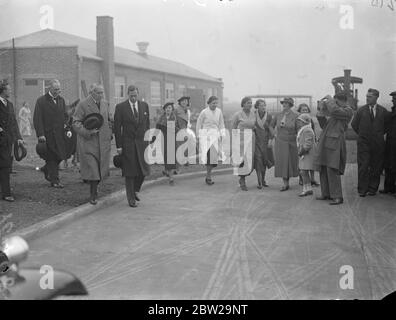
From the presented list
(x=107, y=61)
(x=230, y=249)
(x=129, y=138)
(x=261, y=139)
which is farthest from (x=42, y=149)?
(x=107, y=61)

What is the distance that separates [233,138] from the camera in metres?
9.23

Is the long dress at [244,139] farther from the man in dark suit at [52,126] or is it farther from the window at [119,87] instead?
the window at [119,87]

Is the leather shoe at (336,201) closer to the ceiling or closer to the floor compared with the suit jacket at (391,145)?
closer to the floor

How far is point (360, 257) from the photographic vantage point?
476cm

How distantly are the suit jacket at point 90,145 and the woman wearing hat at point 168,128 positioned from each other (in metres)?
2.55

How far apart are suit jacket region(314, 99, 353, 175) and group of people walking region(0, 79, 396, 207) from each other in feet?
0.04

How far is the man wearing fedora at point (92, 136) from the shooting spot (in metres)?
7.06

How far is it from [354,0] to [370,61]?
658 millimetres

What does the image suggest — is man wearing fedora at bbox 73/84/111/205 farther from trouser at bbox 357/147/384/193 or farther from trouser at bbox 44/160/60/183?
trouser at bbox 357/147/384/193

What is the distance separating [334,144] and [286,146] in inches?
63.9

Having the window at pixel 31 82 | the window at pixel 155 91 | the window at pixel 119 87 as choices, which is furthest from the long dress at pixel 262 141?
the window at pixel 31 82

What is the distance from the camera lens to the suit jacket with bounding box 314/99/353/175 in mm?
7344
